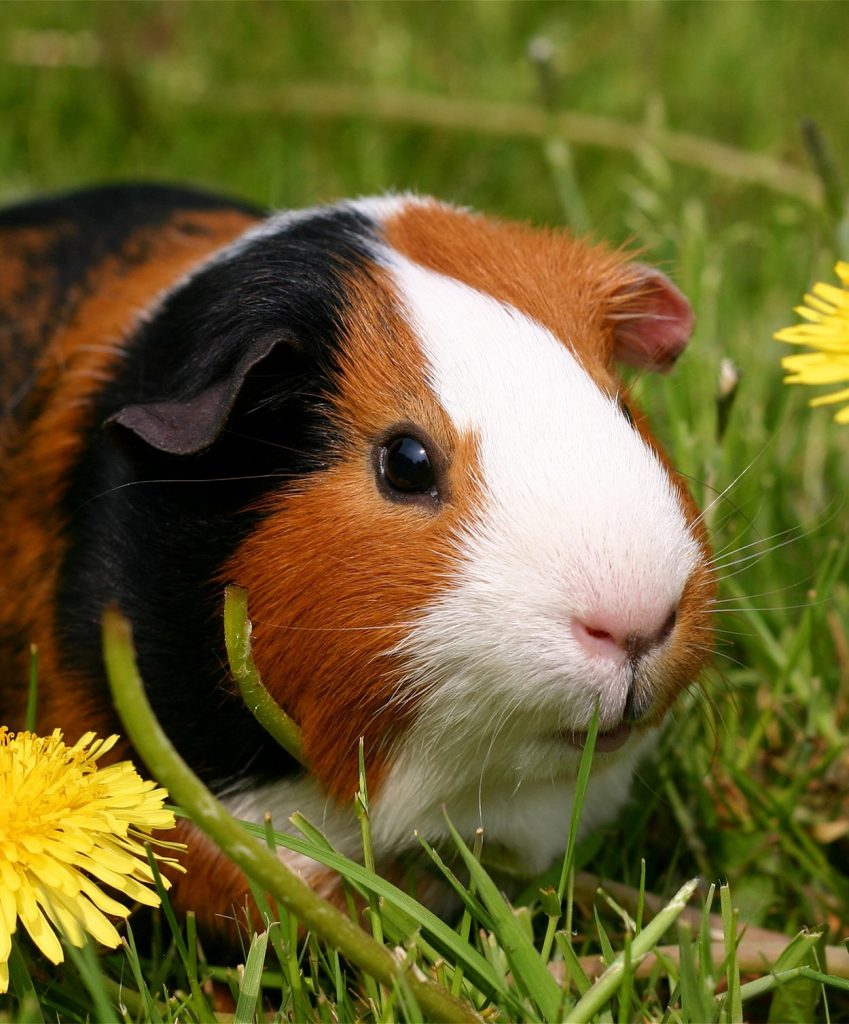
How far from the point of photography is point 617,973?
6.70 feet

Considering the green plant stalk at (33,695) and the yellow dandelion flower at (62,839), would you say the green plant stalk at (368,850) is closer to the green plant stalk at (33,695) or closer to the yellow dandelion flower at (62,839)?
the yellow dandelion flower at (62,839)

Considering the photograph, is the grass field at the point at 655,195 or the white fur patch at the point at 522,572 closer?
the white fur patch at the point at 522,572

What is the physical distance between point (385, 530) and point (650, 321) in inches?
34.8

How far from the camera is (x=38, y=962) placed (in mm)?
2400

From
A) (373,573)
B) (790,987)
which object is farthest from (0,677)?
(790,987)

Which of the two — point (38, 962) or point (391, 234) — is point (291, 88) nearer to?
point (391, 234)

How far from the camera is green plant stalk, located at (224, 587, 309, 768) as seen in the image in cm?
221

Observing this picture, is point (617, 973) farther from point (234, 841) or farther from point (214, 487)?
point (214, 487)

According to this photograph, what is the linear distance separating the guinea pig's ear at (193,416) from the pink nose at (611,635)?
0.66 meters

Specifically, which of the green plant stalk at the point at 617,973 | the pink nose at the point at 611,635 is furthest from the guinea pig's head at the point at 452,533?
the green plant stalk at the point at 617,973

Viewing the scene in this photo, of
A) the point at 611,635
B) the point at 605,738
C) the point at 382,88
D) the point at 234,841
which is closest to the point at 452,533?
the point at 611,635

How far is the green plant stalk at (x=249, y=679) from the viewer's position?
2.21 meters

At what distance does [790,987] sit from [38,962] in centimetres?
128

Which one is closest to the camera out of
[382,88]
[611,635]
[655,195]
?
[611,635]
